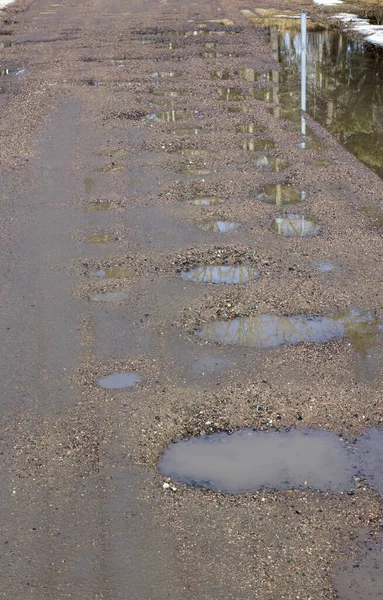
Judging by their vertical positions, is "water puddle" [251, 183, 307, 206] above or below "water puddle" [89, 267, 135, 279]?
above

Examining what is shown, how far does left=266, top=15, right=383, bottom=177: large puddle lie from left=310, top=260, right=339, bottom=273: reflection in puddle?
3374 mm

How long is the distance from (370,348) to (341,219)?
2941mm

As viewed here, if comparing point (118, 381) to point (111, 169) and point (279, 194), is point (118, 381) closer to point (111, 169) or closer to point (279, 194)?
point (279, 194)

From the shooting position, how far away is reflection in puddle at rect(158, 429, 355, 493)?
511 cm

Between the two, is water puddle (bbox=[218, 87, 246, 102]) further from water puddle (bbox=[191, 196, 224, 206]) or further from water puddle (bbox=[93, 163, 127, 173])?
water puddle (bbox=[191, 196, 224, 206])

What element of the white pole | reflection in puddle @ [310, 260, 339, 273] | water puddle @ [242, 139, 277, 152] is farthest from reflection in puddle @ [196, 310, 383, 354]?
the white pole

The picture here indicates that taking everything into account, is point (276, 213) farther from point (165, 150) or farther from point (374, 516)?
point (374, 516)

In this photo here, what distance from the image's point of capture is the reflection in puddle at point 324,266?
7977 millimetres

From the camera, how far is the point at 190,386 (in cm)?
612

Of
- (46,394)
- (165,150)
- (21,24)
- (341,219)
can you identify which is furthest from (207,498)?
(21,24)

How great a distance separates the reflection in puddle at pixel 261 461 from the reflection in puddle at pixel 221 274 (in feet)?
8.13

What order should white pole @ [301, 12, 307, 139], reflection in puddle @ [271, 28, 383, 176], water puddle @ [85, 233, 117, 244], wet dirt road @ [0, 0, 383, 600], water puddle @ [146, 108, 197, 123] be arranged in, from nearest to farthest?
wet dirt road @ [0, 0, 383, 600] < water puddle @ [85, 233, 117, 244] < reflection in puddle @ [271, 28, 383, 176] < water puddle @ [146, 108, 197, 123] < white pole @ [301, 12, 307, 139]

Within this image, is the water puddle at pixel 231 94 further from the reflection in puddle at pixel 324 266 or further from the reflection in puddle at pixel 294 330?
the reflection in puddle at pixel 294 330

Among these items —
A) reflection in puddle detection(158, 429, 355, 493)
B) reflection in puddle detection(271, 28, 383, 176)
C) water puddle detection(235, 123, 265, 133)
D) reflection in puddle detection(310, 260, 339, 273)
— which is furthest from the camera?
water puddle detection(235, 123, 265, 133)
